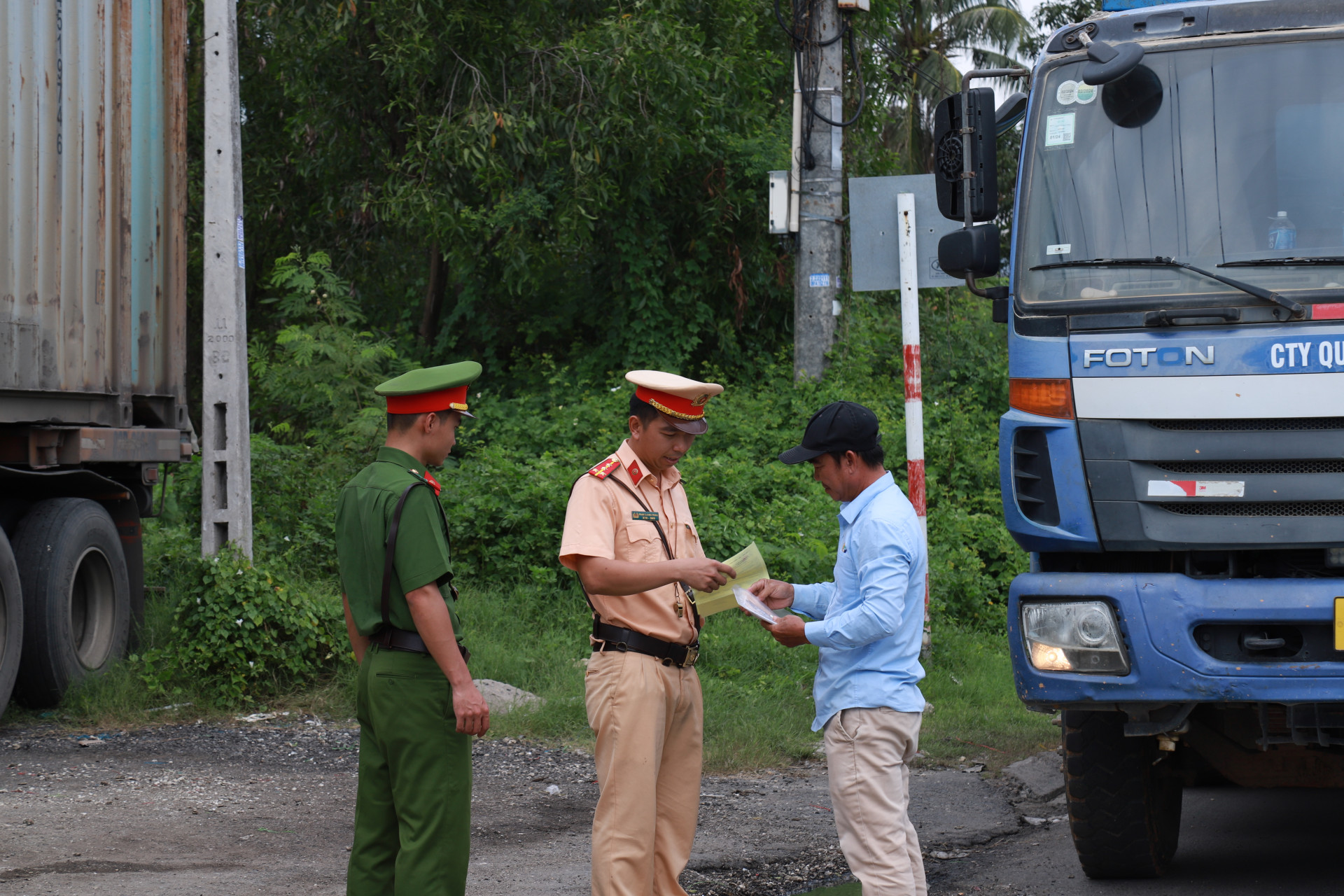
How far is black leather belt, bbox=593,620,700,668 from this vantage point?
3.94 m

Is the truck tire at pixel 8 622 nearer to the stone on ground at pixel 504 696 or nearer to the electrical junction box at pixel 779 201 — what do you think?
the stone on ground at pixel 504 696

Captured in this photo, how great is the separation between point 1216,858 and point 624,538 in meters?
2.90

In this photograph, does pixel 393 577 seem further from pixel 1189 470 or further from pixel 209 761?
pixel 209 761

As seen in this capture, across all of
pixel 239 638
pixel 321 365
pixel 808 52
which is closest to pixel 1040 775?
pixel 239 638

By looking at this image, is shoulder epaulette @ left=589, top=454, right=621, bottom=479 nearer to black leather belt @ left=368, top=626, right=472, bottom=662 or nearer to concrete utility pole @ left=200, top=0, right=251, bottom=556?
black leather belt @ left=368, top=626, right=472, bottom=662

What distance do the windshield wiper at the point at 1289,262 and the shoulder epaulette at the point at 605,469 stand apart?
204 centimetres

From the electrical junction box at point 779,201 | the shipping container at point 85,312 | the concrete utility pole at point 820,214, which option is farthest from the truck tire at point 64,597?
the concrete utility pole at point 820,214

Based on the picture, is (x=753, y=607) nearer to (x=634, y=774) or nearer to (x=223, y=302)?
(x=634, y=774)

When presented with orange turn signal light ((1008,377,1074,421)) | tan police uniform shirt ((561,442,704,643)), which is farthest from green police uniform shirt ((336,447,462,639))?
orange turn signal light ((1008,377,1074,421))

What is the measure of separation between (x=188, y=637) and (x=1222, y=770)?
5.56 meters

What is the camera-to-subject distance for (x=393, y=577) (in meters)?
3.74

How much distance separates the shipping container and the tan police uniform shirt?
4211 millimetres

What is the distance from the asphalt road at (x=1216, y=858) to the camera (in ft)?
16.1

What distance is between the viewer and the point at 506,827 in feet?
18.8
